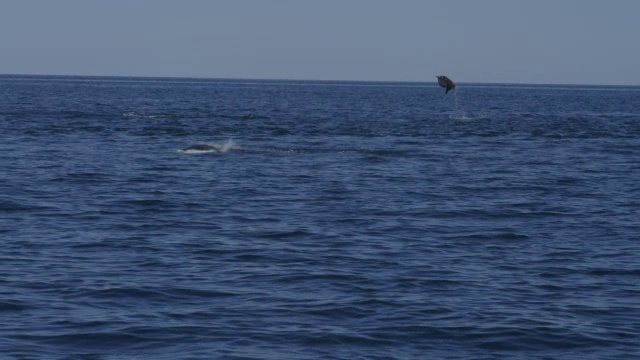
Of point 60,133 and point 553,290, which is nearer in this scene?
point 553,290

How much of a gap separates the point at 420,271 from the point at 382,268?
30.3 inches

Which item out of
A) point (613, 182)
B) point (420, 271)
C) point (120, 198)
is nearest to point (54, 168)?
point (120, 198)

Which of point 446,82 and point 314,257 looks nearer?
point 314,257

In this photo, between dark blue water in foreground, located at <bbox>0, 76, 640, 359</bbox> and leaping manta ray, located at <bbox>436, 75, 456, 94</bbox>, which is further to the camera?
leaping manta ray, located at <bbox>436, 75, 456, 94</bbox>

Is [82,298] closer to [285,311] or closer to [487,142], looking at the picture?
[285,311]

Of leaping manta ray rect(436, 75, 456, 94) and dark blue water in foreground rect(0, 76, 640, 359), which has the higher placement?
leaping manta ray rect(436, 75, 456, 94)

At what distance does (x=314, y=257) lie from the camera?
76.8 ft

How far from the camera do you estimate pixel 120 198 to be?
33.0 meters

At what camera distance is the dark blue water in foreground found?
55.4 ft

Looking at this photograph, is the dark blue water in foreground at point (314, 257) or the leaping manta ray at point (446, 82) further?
the leaping manta ray at point (446, 82)

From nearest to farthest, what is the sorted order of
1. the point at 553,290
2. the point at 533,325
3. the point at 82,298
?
the point at 533,325
the point at 82,298
the point at 553,290

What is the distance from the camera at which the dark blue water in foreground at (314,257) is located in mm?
16875

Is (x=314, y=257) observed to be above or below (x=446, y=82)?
below

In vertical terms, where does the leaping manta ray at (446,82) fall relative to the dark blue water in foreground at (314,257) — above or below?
above
